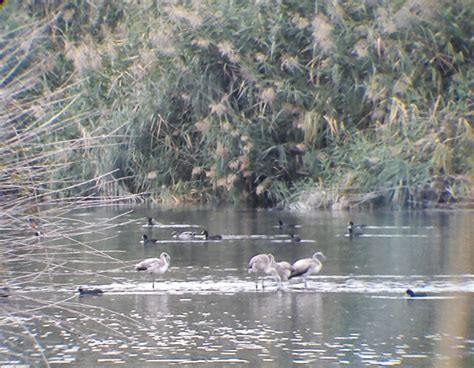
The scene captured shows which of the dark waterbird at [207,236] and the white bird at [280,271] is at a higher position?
the dark waterbird at [207,236]

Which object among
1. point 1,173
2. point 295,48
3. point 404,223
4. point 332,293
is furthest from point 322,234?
point 1,173

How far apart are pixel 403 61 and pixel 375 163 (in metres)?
2.64

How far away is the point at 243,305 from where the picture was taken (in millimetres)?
12297

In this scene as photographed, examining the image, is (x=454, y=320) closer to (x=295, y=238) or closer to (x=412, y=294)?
(x=412, y=294)

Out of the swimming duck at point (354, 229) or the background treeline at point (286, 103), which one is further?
the background treeline at point (286, 103)

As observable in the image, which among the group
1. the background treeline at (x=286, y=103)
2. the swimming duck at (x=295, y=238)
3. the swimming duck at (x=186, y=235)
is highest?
the background treeline at (x=286, y=103)

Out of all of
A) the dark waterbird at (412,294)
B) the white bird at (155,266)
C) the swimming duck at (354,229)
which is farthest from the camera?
the swimming duck at (354,229)

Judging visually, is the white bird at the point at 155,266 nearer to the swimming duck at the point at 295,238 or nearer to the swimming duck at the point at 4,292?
the swimming duck at the point at 295,238

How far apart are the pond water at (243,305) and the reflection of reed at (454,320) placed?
1 cm

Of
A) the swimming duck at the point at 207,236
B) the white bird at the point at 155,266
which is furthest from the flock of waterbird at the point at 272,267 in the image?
the swimming duck at the point at 207,236

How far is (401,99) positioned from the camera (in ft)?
79.6

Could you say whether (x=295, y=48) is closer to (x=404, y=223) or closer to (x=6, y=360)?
(x=404, y=223)

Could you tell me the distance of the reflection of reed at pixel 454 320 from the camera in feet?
31.8

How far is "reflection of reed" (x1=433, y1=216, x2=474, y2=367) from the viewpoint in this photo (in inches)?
382
